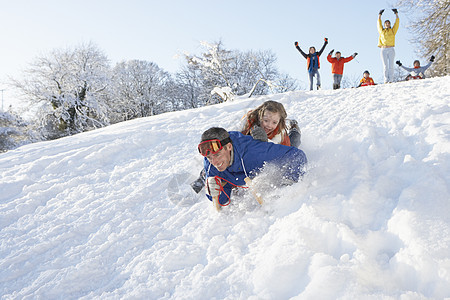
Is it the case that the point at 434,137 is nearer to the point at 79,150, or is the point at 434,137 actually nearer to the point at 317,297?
the point at 317,297

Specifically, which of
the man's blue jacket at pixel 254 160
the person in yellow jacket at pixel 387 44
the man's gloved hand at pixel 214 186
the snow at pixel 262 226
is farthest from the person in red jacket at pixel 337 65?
the man's gloved hand at pixel 214 186

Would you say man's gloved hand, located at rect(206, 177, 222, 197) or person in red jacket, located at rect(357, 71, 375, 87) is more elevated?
person in red jacket, located at rect(357, 71, 375, 87)

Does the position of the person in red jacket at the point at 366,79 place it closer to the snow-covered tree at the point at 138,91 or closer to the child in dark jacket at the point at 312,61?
the child in dark jacket at the point at 312,61

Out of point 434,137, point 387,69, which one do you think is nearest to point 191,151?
point 434,137

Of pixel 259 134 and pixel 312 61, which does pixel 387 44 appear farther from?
pixel 259 134

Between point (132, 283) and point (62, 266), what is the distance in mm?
691

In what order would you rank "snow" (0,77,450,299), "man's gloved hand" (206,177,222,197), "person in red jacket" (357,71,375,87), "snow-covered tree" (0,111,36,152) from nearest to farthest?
"snow" (0,77,450,299) < "man's gloved hand" (206,177,222,197) < "person in red jacket" (357,71,375,87) < "snow-covered tree" (0,111,36,152)

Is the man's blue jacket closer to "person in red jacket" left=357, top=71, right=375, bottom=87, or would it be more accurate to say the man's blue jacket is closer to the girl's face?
the girl's face

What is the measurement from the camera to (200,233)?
2.30 m

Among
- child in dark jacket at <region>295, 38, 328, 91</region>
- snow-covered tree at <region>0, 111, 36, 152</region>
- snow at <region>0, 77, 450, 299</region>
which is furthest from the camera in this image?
snow-covered tree at <region>0, 111, 36, 152</region>

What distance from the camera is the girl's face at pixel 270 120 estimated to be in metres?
2.79

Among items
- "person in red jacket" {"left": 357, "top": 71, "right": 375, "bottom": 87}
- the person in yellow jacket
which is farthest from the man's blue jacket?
"person in red jacket" {"left": 357, "top": 71, "right": 375, "bottom": 87}

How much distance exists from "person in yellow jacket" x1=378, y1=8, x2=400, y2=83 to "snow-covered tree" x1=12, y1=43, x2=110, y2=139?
17.2m

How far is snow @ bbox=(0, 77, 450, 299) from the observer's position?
1.52m
